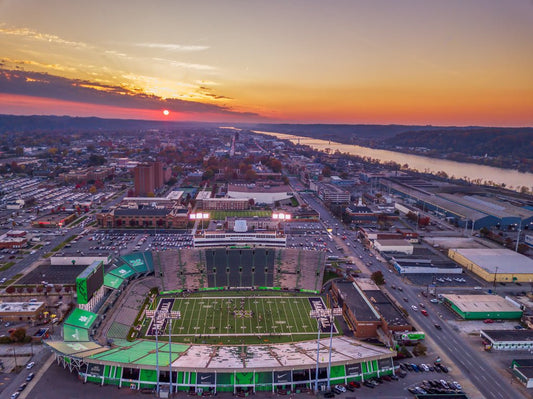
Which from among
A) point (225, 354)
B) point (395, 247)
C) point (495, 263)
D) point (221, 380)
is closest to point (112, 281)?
point (225, 354)

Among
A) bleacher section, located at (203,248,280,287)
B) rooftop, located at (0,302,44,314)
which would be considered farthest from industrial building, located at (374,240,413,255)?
rooftop, located at (0,302,44,314)

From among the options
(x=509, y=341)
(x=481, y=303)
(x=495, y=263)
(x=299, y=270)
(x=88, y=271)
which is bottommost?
(x=509, y=341)

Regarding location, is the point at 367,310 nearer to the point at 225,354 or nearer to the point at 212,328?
the point at 225,354

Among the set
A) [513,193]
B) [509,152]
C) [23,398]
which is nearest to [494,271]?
[23,398]

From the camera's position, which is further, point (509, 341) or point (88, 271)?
point (88, 271)

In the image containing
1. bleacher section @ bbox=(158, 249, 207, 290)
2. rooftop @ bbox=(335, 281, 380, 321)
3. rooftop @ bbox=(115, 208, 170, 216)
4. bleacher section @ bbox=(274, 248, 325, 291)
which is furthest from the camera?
rooftop @ bbox=(115, 208, 170, 216)

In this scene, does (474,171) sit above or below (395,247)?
above

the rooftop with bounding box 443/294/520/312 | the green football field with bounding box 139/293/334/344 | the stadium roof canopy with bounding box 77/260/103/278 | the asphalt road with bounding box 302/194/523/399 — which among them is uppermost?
the stadium roof canopy with bounding box 77/260/103/278

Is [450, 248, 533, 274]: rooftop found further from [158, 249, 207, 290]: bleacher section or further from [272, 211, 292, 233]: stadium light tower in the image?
[158, 249, 207, 290]: bleacher section
